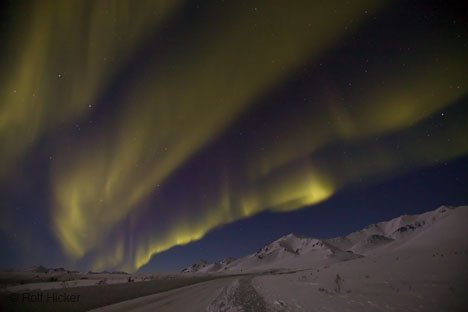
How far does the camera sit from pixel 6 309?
13234 mm

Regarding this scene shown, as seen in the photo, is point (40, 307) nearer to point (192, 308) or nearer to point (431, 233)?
point (192, 308)

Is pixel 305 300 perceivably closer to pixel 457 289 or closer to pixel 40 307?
pixel 457 289

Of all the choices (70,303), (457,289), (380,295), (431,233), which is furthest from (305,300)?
(431,233)

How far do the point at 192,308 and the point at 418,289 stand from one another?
37.3 ft

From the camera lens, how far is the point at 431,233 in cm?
10275

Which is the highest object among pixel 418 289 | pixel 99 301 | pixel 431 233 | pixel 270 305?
pixel 99 301

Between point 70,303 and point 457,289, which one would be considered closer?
point 457,289

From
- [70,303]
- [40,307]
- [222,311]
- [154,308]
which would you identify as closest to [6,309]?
[40,307]

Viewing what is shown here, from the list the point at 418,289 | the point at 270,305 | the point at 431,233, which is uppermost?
the point at 270,305

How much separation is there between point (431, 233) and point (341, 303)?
4548 inches

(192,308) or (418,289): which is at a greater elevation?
(192,308)

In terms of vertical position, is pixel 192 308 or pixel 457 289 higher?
pixel 192 308

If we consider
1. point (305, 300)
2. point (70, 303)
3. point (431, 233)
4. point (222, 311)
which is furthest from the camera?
point (431, 233)

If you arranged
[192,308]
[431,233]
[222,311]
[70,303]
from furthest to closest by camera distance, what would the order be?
[431,233], [70,303], [192,308], [222,311]
